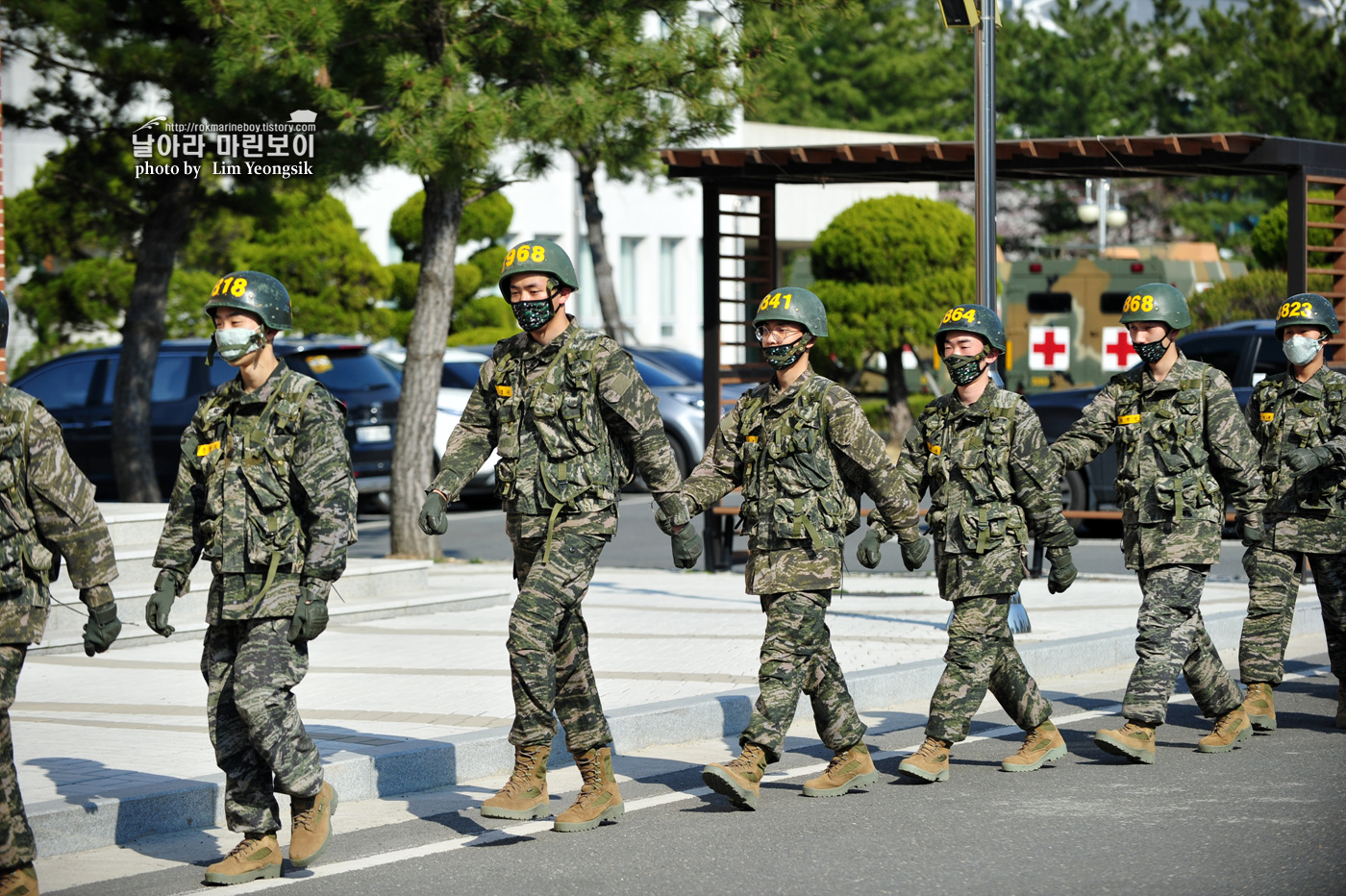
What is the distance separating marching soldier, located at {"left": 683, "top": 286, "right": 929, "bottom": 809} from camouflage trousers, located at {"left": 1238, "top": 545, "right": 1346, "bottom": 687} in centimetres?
228

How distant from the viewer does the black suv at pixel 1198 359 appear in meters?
16.0

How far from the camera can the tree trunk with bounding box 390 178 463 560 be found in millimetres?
14211

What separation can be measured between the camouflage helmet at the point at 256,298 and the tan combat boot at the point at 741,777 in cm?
219

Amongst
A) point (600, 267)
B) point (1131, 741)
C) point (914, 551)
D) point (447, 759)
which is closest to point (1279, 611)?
point (1131, 741)

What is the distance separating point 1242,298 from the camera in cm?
2525

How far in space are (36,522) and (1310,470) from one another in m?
5.54

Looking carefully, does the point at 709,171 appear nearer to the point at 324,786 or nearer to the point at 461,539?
the point at 461,539

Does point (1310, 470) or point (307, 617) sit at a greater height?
point (1310, 470)

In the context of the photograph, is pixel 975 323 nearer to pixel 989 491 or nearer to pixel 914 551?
pixel 989 491

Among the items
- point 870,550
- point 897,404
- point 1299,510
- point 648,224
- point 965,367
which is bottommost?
point 870,550

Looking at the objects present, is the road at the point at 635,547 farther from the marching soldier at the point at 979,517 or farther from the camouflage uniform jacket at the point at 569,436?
the camouflage uniform jacket at the point at 569,436

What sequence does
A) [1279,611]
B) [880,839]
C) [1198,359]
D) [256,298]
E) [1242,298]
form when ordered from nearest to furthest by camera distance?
[256,298] → [880,839] → [1279,611] → [1198,359] → [1242,298]

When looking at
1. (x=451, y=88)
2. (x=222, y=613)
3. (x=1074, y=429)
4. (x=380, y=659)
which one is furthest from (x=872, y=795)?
(x=451, y=88)

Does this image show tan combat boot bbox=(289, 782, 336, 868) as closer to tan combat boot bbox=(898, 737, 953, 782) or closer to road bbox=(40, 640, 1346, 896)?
road bbox=(40, 640, 1346, 896)
